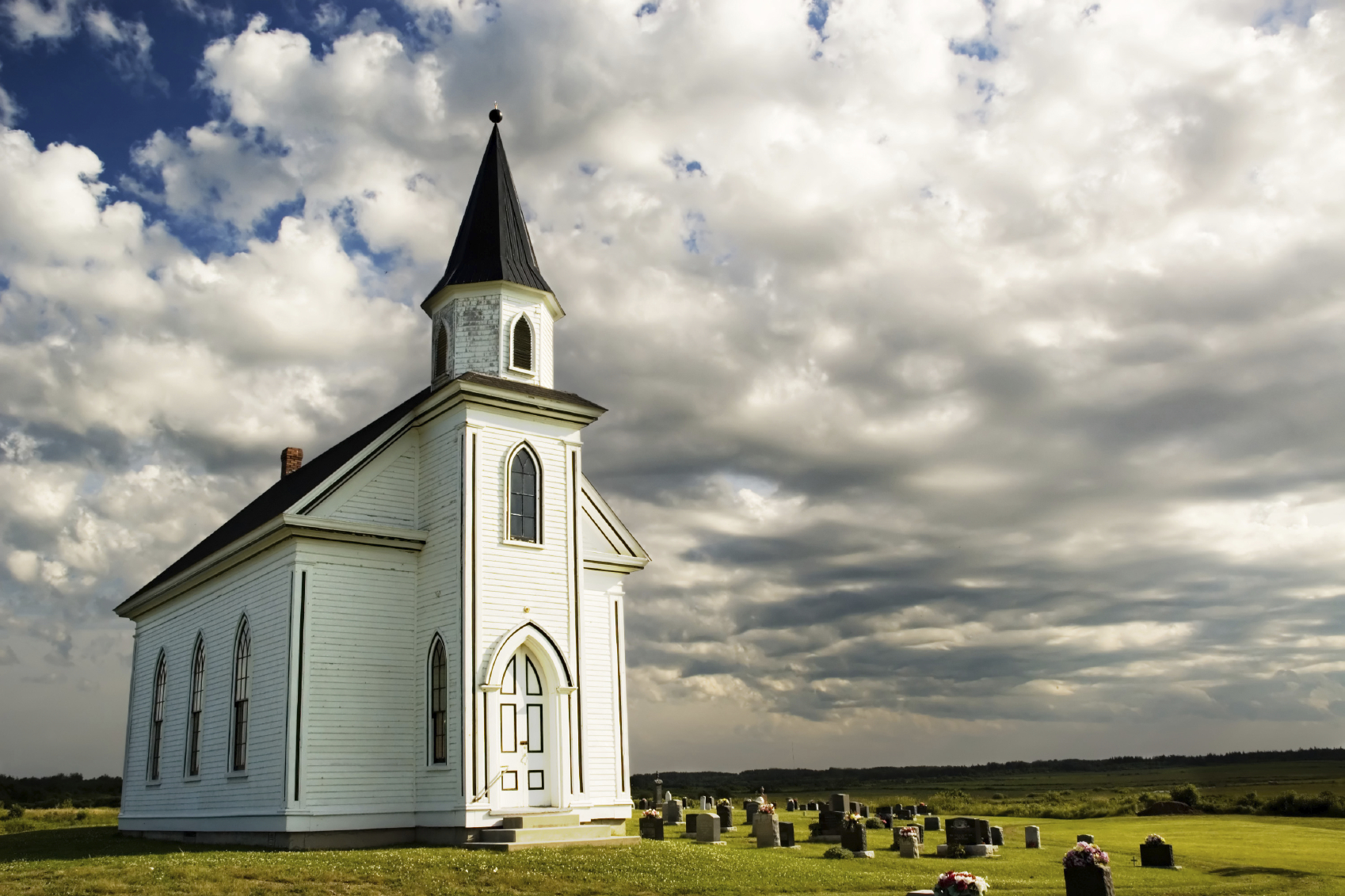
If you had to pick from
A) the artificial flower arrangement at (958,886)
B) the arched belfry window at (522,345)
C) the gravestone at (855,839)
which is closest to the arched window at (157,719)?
the arched belfry window at (522,345)

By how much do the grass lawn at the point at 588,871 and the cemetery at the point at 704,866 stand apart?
0.14ft

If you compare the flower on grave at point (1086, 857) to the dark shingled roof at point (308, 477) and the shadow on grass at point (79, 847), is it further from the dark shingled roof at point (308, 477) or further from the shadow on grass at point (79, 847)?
the shadow on grass at point (79, 847)

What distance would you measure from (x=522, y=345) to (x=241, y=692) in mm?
10219

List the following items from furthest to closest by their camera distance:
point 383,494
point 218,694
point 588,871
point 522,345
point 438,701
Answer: point 218,694 < point 522,345 < point 383,494 < point 438,701 < point 588,871

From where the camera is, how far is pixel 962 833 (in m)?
25.5

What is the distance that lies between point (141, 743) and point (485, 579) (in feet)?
50.4

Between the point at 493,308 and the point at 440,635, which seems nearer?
the point at 440,635

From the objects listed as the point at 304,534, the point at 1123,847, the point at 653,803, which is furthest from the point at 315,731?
the point at 653,803

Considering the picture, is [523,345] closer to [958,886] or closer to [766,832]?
[766,832]

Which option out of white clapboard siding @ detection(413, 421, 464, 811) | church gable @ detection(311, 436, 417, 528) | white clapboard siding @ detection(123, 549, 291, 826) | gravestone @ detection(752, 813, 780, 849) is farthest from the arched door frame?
gravestone @ detection(752, 813, 780, 849)

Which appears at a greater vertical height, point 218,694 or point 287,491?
point 287,491

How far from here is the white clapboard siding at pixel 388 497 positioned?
22.2m

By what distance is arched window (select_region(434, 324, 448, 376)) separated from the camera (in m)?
25.1

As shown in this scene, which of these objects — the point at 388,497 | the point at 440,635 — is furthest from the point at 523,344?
the point at 440,635
